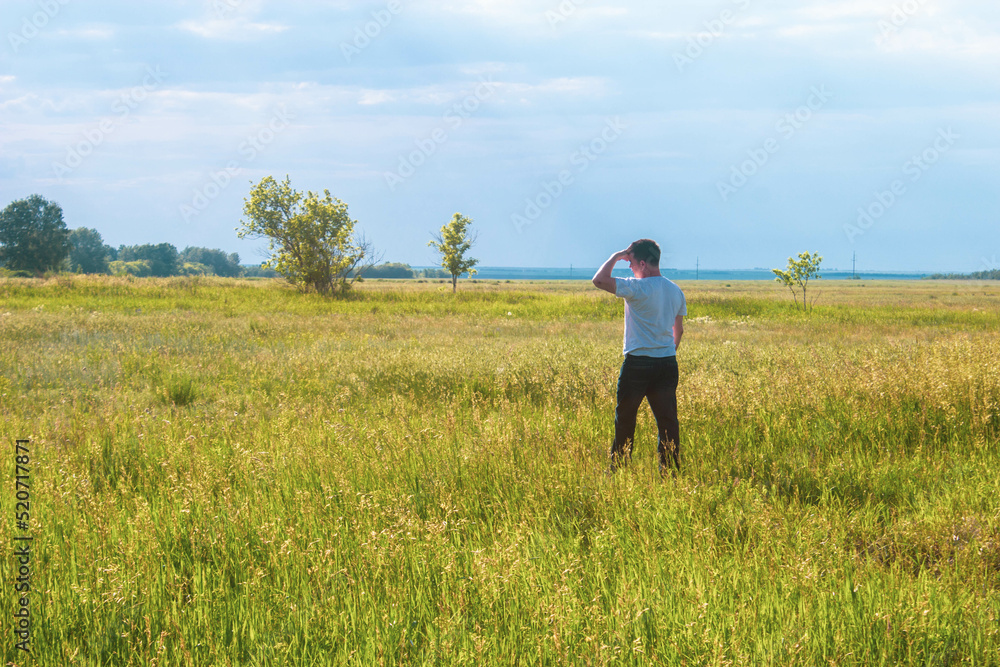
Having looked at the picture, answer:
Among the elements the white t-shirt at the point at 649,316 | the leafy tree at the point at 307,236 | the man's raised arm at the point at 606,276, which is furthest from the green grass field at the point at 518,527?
the leafy tree at the point at 307,236

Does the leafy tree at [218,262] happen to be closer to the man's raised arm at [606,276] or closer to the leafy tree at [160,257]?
the leafy tree at [160,257]

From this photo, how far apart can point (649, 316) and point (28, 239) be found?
96.8 meters

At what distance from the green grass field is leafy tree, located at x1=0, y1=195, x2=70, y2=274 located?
8725cm

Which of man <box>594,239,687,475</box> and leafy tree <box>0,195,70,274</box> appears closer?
man <box>594,239,687,475</box>

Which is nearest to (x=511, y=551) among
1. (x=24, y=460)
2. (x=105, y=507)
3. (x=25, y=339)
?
(x=105, y=507)

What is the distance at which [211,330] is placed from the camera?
17.3 meters

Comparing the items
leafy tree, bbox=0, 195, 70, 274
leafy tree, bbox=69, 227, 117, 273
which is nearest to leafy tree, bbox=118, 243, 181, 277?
leafy tree, bbox=69, 227, 117, 273

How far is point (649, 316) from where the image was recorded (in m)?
5.14

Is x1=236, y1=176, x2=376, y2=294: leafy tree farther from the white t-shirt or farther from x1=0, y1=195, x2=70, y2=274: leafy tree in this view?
x1=0, y1=195, x2=70, y2=274: leafy tree

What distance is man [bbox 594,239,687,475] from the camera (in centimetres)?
512

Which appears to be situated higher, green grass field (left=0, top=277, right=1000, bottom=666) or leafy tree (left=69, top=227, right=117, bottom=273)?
leafy tree (left=69, top=227, right=117, bottom=273)

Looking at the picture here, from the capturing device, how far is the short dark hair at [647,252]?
530cm

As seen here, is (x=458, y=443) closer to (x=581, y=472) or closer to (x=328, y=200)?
(x=581, y=472)

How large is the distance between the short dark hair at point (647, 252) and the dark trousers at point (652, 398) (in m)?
0.88
